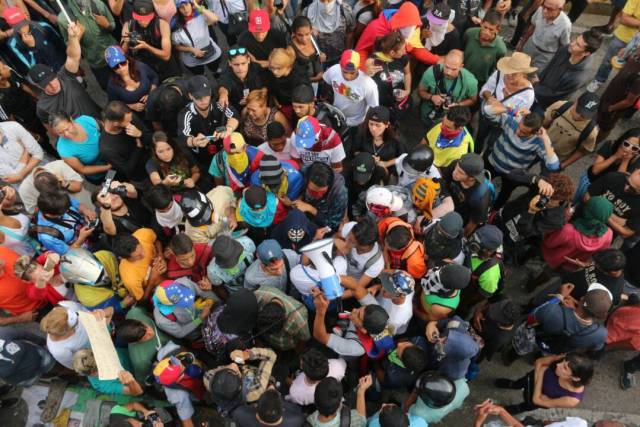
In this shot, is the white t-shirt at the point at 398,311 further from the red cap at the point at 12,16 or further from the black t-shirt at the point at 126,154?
the red cap at the point at 12,16

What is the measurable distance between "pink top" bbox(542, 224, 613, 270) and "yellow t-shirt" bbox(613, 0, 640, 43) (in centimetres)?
368

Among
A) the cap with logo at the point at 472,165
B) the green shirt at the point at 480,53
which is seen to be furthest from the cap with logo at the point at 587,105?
the cap with logo at the point at 472,165

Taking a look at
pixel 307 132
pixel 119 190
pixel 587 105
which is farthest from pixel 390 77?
pixel 119 190

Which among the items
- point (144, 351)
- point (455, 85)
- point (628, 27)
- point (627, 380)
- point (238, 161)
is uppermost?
point (628, 27)

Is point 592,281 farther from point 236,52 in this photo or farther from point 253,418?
point 236,52

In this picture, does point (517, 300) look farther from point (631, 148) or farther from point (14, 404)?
point (14, 404)

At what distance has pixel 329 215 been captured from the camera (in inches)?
189

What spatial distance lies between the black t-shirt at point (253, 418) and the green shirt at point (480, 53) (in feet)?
16.4

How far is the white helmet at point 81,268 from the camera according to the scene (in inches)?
155

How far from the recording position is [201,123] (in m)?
5.07

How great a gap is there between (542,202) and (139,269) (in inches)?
158

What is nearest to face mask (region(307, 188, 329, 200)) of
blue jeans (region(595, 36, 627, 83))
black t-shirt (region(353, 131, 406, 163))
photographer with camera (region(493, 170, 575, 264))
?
black t-shirt (region(353, 131, 406, 163))

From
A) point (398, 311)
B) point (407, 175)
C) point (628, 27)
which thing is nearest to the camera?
point (398, 311)

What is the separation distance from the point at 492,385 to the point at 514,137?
112 inches
